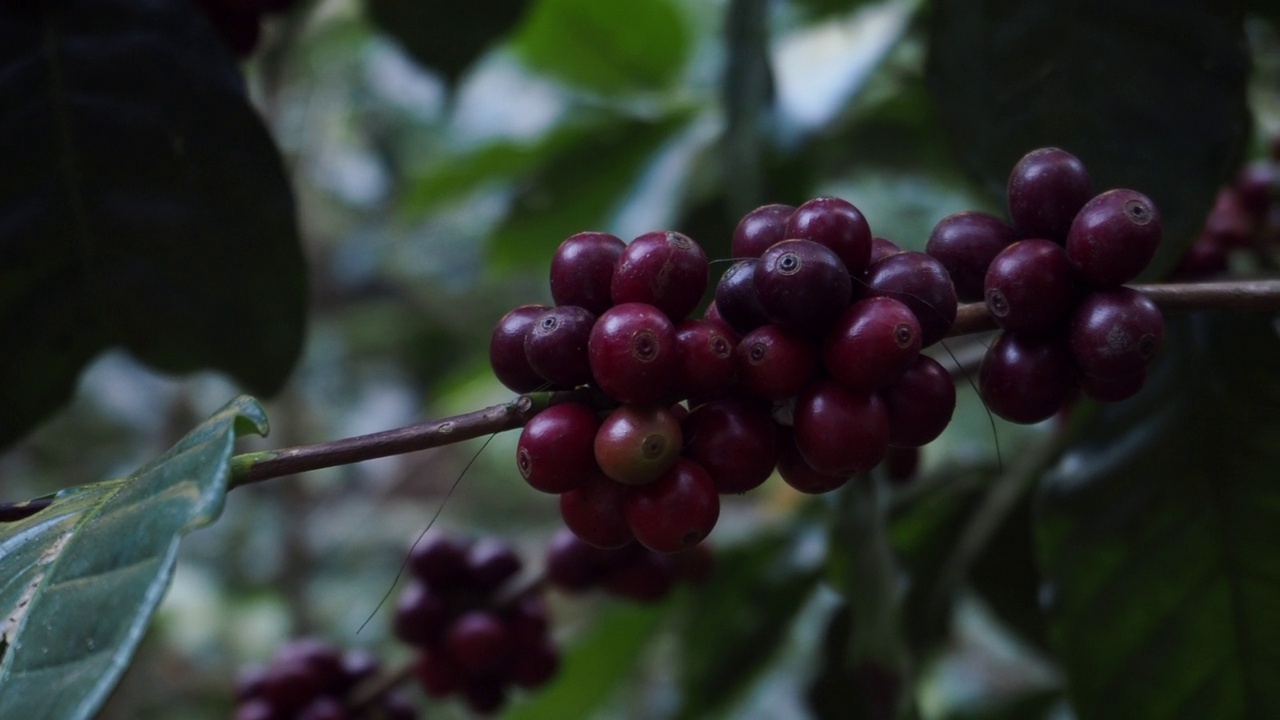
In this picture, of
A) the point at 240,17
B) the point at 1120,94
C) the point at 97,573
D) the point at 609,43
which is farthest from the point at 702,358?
the point at 609,43

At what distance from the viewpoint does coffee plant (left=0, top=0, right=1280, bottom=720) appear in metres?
0.52

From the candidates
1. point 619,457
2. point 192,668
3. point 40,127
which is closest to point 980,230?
point 619,457

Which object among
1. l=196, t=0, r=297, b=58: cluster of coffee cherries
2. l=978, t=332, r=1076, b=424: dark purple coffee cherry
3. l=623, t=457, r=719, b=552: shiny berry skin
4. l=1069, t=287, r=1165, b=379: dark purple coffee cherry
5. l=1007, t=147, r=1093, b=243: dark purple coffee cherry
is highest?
l=1007, t=147, r=1093, b=243: dark purple coffee cherry

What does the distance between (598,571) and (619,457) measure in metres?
0.62

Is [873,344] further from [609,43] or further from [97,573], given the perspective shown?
[609,43]

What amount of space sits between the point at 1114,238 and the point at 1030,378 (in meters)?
0.08

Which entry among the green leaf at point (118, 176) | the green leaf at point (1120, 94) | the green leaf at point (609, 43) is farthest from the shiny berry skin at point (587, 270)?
the green leaf at point (609, 43)

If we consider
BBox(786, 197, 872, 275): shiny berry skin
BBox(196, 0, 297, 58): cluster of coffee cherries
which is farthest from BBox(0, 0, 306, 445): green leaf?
BBox(786, 197, 872, 275): shiny berry skin

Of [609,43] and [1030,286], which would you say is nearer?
[1030,286]

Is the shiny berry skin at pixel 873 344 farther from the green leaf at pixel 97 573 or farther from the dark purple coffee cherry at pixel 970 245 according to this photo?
the green leaf at pixel 97 573

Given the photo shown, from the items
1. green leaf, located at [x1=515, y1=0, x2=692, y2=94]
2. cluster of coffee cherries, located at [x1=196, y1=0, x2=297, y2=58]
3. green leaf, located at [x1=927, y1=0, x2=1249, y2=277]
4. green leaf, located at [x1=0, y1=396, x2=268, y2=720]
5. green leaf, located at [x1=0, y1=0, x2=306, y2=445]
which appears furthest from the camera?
green leaf, located at [x1=515, y1=0, x2=692, y2=94]

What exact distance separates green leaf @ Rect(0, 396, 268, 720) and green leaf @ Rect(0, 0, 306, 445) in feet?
1.48

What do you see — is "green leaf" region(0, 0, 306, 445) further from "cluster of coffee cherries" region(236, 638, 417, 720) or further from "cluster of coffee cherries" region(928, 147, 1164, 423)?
"cluster of coffee cherries" region(928, 147, 1164, 423)

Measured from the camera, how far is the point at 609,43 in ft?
5.30
